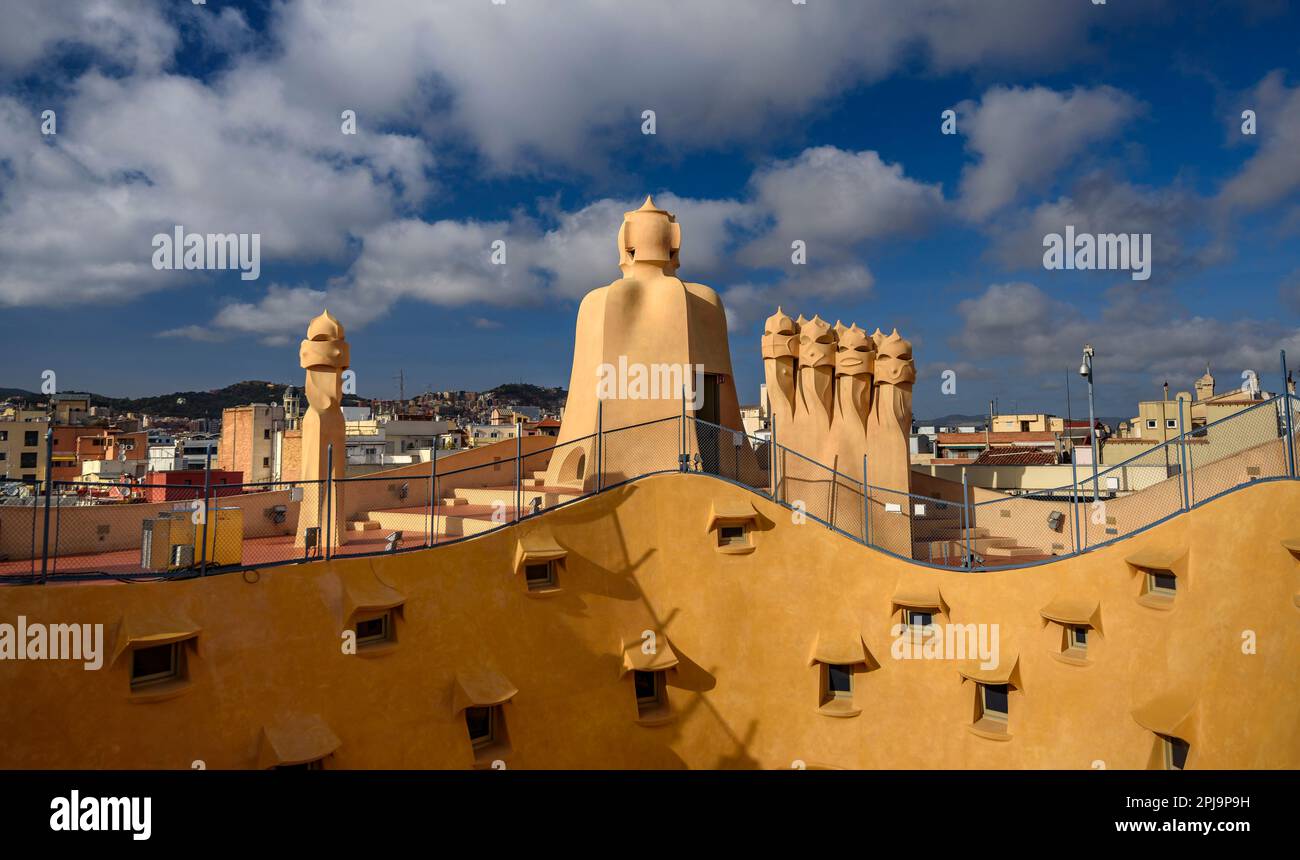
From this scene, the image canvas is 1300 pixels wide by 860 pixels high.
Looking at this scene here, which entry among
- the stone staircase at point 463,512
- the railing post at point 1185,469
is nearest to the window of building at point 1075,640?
the railing post at point 1185,469

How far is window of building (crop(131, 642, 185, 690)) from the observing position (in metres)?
10.2

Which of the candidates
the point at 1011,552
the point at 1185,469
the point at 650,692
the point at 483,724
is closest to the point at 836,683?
the point at 650,692

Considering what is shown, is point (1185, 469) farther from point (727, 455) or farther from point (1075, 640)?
point (727, 455)

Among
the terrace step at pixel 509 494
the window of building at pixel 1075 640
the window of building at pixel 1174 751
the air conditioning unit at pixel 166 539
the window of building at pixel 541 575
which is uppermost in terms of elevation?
the terrace step at pixel 509 494

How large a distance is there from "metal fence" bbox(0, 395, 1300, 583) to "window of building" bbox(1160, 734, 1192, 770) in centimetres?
363

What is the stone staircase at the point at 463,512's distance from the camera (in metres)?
15.5

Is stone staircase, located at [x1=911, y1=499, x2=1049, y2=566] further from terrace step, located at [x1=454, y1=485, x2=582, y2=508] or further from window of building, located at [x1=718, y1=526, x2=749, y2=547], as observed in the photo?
terrace step, located at [x1=454, y1=485, x2=582, y2=508]

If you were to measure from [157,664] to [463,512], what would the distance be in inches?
345

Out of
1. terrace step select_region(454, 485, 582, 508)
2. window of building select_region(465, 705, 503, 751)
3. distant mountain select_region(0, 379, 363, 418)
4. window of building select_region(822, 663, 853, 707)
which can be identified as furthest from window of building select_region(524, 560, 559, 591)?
distant mountain select_region(0, 379, 363, 418)

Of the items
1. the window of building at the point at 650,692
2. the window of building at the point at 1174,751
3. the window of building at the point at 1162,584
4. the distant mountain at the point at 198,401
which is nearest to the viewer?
the window of building at the point at 1174,751

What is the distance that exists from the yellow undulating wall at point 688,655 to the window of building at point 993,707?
29cm

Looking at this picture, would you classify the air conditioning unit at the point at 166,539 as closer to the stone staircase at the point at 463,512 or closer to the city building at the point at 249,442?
the stone staircase at the point at 463,512

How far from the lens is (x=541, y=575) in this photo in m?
14.7

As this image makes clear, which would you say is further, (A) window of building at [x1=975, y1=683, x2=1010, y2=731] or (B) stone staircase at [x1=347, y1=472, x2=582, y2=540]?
(B) stone staircase at [x1=347, y1=472, x2=582, y2=540]
